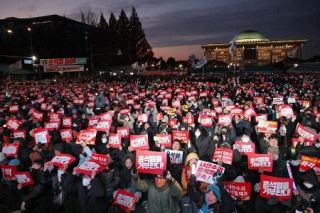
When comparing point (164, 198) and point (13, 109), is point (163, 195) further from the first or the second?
point (13, 109)

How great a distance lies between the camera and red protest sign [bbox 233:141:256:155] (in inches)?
310

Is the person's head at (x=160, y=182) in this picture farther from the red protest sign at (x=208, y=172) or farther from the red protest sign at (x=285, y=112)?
the red protest sign at (x=285, y=112)

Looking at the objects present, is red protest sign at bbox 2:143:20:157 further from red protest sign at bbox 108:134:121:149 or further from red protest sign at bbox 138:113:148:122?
red protest sign at bbox 138:113:148:122

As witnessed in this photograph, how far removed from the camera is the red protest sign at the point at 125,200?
17.9 ft

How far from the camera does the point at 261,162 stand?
21.9 feet


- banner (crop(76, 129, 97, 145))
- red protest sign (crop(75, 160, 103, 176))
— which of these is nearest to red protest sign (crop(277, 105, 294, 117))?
banner (crop(76, 129, 97, 145))

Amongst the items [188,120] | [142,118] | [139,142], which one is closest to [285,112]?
[188,120]

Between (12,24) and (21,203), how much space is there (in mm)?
57878

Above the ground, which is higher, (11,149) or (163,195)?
(11,149)

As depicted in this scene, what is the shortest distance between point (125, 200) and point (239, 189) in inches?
76.9

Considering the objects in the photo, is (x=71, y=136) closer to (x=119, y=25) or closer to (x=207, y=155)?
(x=207, y=155)

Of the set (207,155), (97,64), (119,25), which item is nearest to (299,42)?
(119,25)

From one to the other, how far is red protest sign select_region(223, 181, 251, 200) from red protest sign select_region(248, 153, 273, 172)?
0.97 meters

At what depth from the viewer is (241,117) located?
11531 mm
